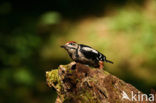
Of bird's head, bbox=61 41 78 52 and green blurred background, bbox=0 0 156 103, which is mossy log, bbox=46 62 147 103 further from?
green blurred background, bbox=0 0 156 103

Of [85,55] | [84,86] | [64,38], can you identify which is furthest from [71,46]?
[64,38]

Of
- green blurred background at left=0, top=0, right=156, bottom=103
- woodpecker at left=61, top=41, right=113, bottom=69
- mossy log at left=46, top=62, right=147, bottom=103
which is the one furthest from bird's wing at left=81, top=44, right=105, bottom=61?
green blurred background at left=0, top=0, right=156, bottom=103

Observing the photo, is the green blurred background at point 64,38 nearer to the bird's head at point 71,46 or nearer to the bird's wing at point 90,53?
the bird's head at point 71,46

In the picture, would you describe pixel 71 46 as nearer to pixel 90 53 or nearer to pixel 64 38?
pixel 90 53

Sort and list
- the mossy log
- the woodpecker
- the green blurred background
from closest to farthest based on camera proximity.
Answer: the mossy log → the woodpecker → the green blurred background

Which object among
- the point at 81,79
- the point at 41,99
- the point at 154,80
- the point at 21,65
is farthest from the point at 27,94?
the point at 81,79

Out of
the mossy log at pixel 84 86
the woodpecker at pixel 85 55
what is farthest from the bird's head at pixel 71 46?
the mossy log at pixel 84 86

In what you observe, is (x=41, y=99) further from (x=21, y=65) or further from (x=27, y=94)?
(x=21, y=65)

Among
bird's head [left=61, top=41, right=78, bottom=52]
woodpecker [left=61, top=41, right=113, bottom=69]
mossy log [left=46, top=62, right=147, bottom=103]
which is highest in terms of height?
bird's head [left=61, top=41, right=78, bottom=52]
